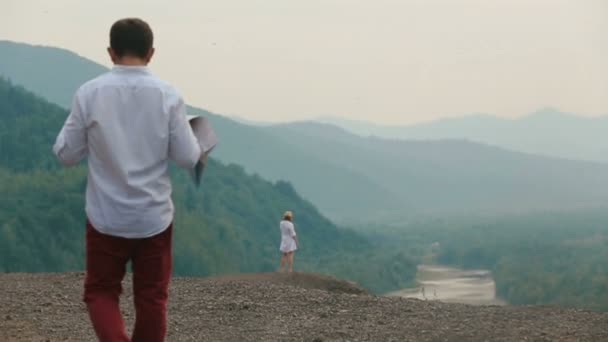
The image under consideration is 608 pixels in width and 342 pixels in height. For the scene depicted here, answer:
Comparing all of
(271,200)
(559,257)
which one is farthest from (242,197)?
(559,257)

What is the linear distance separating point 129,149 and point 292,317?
6.65m

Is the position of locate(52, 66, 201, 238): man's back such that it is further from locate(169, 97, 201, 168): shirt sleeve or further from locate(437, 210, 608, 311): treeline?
locate(437, 210, 608, 311): treeline

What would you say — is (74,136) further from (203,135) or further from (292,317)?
(292,317)

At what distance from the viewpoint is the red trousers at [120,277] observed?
5.48 metres

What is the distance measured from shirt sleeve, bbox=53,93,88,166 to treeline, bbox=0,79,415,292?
256 ft

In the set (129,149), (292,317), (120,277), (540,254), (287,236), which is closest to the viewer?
(129,149)

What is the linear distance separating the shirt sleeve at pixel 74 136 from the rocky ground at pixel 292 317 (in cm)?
501

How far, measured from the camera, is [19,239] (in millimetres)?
87188

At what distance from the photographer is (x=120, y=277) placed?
221 inches

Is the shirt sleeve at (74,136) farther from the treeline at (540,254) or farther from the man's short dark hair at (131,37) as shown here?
the treeline at (540,254)

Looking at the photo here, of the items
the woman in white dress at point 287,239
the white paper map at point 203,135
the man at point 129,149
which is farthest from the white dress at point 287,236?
the man at point 129,149

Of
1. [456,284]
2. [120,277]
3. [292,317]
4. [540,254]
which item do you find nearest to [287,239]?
[292,317]

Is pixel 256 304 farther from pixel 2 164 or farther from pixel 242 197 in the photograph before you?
pixel 242 197

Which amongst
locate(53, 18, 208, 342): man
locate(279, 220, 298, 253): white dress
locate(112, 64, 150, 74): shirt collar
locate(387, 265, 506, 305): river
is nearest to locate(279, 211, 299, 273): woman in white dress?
locate(279, 220, 298, 253): white dress
